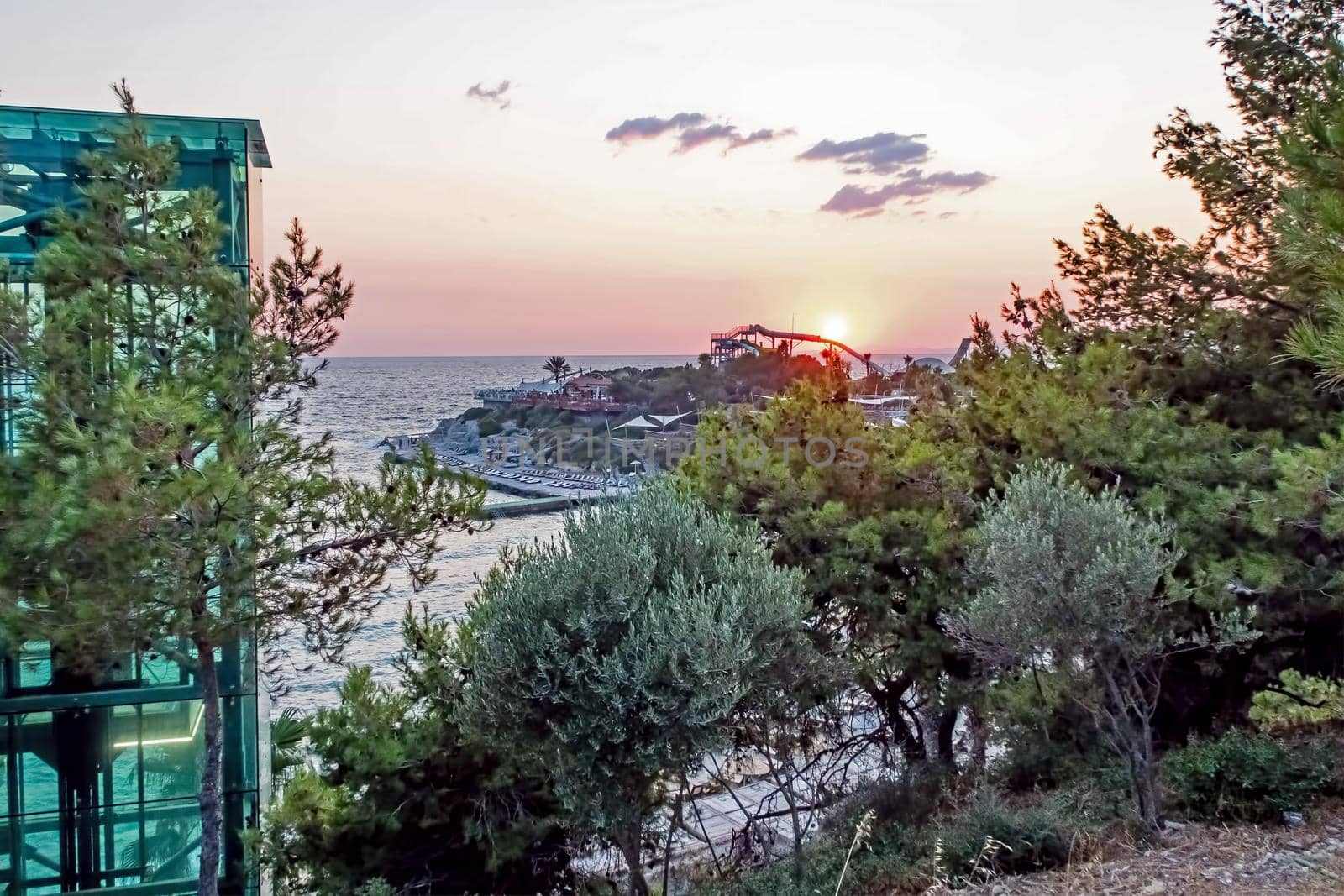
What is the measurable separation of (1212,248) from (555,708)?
26.5 ft

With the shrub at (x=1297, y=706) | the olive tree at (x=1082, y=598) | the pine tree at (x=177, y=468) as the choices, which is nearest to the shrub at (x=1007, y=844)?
the olive tree at (x=1082, y=598)

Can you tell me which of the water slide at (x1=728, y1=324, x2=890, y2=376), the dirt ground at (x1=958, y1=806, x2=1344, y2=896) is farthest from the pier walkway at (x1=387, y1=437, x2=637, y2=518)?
the water slide at (x1=728, y1=324, x2=890, y2=376)

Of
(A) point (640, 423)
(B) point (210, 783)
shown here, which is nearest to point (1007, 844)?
(B) point (210, 783)

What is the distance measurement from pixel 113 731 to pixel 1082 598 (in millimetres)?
8024

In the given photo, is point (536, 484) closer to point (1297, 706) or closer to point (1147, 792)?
point (1297, 706)

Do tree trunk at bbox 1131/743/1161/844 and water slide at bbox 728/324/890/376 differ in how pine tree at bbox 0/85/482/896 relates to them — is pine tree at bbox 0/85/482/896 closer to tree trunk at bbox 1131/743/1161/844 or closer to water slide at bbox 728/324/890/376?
tree trunk at bbox 1131/743/1161/844

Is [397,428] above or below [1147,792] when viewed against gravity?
above

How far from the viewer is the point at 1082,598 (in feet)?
16.2

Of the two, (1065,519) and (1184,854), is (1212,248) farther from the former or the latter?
(1184,854)

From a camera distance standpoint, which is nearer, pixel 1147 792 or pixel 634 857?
pixel 1147 792

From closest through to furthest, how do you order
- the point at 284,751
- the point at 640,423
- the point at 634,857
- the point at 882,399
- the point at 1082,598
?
the point at 1082,598 → the point at 634,857 → the point at 284,751 → the point at 882,399 → the point at 640,423

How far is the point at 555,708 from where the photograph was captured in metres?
5.12

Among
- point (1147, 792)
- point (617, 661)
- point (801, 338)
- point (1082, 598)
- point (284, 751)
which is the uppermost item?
point (801, 338)

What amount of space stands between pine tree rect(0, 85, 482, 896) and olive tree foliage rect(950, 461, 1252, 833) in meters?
4.09
